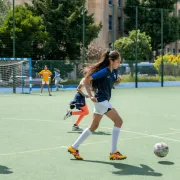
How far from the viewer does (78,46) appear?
126ft

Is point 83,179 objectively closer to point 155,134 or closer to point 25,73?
point 155,134

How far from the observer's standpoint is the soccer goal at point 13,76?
2903 cm

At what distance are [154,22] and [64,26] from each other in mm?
20234

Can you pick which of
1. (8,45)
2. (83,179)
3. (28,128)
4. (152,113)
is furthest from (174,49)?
(83,179)

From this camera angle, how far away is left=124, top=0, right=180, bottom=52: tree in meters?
55.0

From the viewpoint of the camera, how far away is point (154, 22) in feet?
182

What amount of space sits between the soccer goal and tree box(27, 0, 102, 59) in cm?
846

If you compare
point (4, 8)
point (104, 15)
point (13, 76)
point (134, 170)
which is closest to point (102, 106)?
point (134, 170)

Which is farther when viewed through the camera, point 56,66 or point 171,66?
point 171,66

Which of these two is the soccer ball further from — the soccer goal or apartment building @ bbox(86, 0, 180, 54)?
apartment building @ bbox(86, 0, 180, 54)

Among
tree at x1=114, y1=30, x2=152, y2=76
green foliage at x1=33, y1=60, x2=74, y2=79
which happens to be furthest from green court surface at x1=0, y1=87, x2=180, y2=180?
tree at x1=114, y1=30, x2=152, y2=76

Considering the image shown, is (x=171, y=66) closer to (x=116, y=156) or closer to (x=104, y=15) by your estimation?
(x=104, y=15)

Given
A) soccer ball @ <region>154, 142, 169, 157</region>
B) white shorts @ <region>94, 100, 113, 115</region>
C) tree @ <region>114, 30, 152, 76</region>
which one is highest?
tree @ <region>114, 30, 152, 76</region>

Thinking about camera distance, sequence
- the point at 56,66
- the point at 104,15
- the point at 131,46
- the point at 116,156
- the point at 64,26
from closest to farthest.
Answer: the point at 116,156, the point at 56,66, the point at 64,26, the point at 131,46, the point at 104,15
